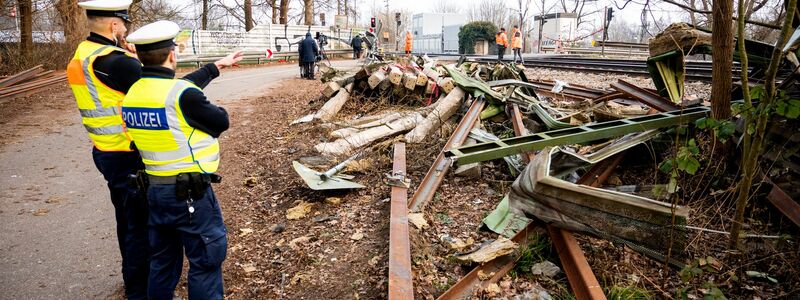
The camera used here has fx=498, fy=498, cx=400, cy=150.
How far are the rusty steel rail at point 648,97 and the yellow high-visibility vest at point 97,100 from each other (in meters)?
5.63

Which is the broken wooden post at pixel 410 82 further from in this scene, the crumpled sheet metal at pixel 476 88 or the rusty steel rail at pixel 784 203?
the rusty steel rail at pixel 784 203

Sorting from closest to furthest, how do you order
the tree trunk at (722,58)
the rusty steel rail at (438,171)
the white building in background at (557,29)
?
the tree trunk at (722,58) → the rusty steel rail at (438,171) → the white building in background at (557,29)

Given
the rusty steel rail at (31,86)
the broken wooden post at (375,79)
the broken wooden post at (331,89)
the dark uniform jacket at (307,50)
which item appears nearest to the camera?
the broken wooden post at (375,79)

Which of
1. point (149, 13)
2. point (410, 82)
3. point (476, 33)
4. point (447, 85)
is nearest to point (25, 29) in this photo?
point (149, 13)

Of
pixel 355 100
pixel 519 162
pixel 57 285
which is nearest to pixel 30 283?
pixel 57 285

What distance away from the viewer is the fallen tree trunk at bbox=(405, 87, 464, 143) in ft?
22.1

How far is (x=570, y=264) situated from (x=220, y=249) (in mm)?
2237

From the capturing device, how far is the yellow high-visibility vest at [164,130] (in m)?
2.53

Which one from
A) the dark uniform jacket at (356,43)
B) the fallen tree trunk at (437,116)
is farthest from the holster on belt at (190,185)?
the dark uniform jacket at (356,43)

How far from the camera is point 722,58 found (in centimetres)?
439

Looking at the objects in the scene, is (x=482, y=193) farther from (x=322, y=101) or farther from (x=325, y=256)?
(x=322, y=101)

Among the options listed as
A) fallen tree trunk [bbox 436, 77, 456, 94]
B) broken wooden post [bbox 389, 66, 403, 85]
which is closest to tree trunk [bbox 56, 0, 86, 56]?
broken wooden post [bbox 389, 66, 403, 85]

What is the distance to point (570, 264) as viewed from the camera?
3.36 meters

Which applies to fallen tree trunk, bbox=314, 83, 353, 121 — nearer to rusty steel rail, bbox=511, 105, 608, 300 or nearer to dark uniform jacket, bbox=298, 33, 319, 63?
rusty steel rail, bbox=511, 105, 608, 300
